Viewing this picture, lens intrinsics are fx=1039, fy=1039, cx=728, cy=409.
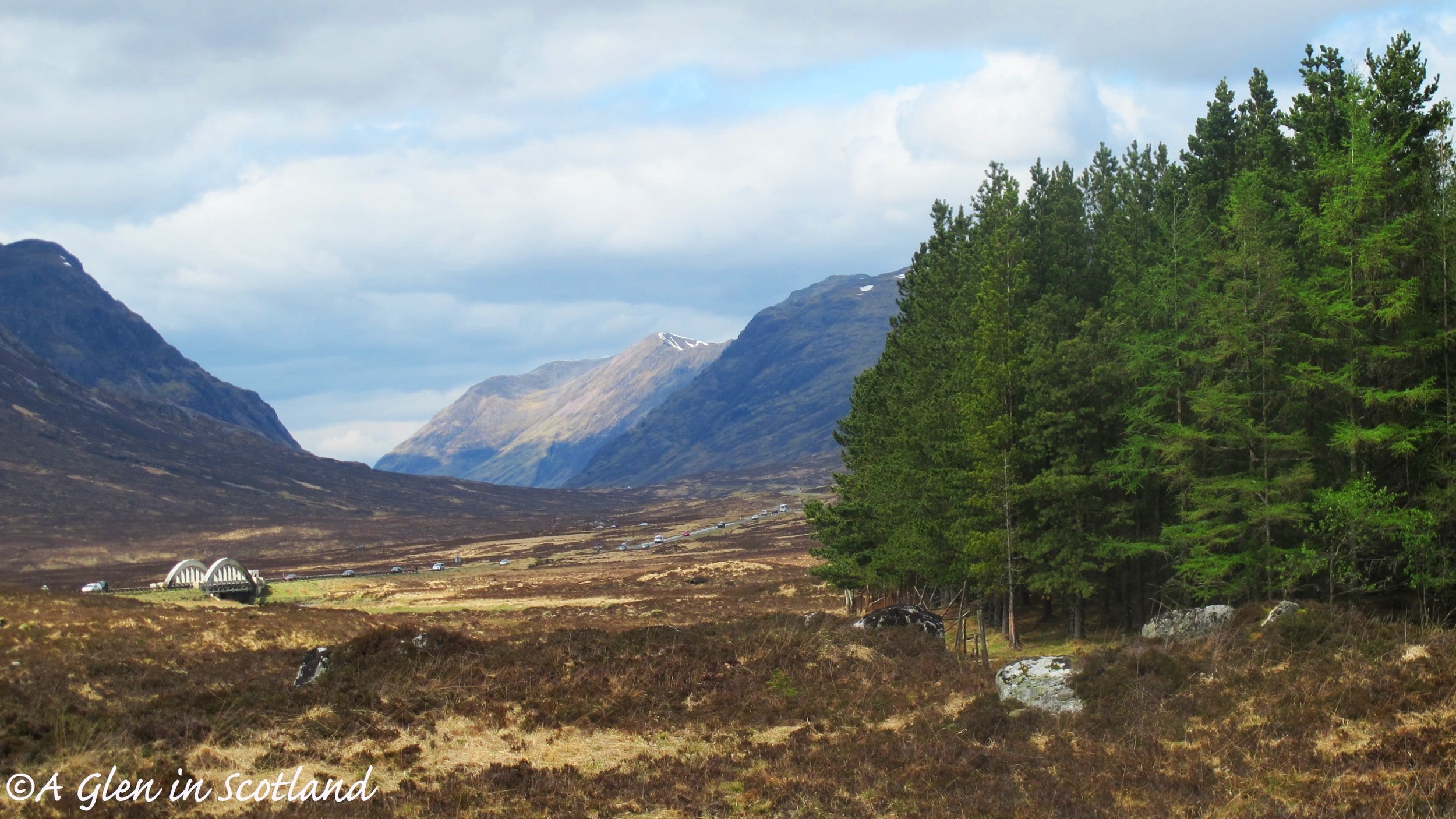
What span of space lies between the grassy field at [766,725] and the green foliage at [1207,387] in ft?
28.4

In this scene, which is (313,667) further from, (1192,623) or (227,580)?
(227,580)

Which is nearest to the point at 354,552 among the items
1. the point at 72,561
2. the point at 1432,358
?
the point at 72,561

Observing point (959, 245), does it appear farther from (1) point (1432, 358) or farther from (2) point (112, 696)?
(2) point (112, 696)

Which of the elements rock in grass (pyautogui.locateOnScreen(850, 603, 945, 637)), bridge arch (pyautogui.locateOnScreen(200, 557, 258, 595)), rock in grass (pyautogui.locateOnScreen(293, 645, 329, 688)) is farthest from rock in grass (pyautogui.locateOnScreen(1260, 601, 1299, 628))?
bridge arch (pyautogui.locateOnScreen(200, 557, 258, 595))

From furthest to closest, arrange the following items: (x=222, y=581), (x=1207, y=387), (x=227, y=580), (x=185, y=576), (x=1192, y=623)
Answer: (x=185, y=576), (x=227, y=580), (x=222, y=581), (x=1207, y=387), (x=1192, y=623)

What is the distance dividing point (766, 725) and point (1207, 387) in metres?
19.6

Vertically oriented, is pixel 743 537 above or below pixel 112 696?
below

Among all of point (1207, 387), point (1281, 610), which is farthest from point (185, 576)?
point (1281, 610)

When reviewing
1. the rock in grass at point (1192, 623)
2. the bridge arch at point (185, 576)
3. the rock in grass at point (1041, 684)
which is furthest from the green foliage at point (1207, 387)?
the bridge arch at point (185, 576)

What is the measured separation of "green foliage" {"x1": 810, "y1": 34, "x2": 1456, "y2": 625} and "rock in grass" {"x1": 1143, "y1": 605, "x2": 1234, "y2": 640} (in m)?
5.46

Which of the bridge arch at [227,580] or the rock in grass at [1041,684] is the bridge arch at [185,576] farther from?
the rock in grass at [1041,684]

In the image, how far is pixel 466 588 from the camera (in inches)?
3696

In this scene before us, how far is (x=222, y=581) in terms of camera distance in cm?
7681

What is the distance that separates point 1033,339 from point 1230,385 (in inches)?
327
